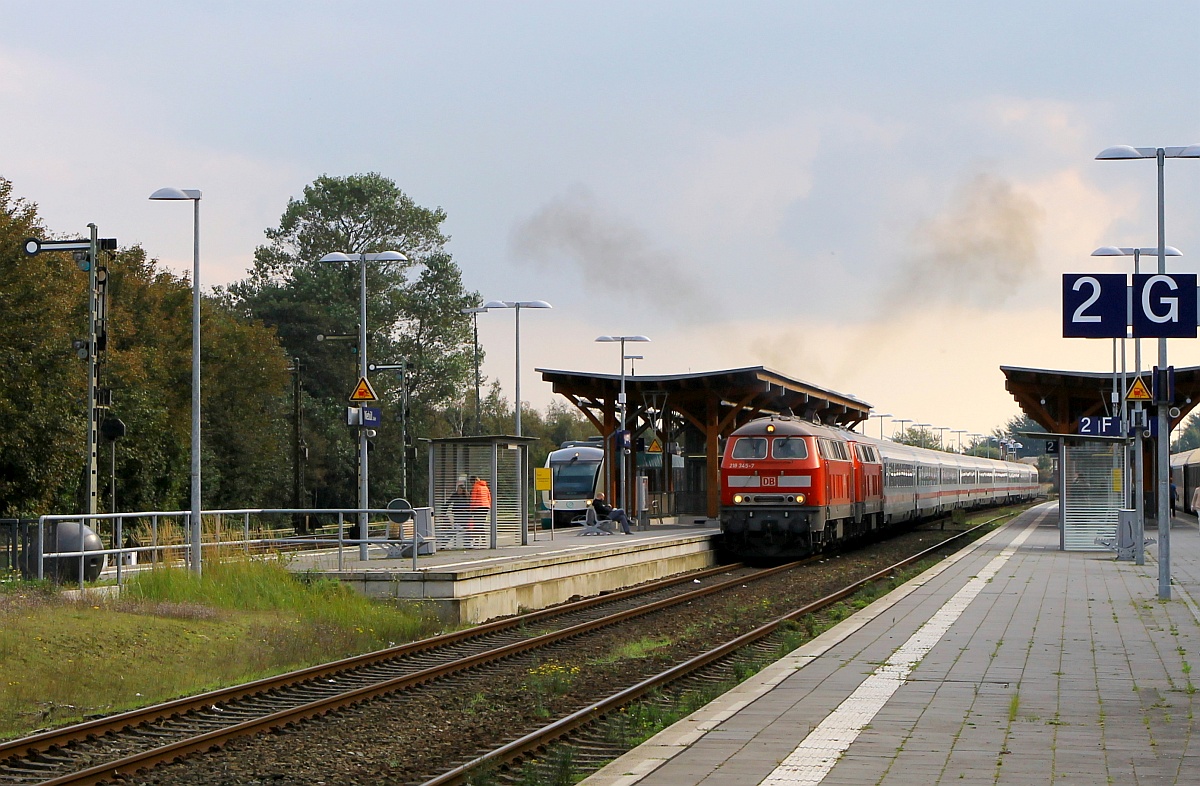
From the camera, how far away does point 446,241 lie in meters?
71.1

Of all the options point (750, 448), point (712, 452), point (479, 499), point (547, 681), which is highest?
point (750, 448)

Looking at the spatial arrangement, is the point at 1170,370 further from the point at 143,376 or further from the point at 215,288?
the point at 215,288

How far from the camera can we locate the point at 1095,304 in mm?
17312

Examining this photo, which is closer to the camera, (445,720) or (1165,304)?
(445,720)

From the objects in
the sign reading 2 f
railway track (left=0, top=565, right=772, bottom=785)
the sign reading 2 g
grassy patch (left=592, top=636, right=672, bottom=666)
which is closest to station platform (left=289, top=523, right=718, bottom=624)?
railway track (left=0, top=565, right=772, bottom=785)

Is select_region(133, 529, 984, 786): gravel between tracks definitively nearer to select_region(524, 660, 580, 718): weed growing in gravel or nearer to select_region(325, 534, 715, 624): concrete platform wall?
select_region(524, 660, 580, 718): weed growing in gravel

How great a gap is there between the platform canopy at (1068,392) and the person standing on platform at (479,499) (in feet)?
80.6

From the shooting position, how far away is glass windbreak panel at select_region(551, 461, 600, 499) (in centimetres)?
5144

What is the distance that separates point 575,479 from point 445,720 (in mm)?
40451

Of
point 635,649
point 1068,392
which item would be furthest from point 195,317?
point 1068,392

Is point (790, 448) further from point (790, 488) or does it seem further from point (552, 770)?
point (552, 770)

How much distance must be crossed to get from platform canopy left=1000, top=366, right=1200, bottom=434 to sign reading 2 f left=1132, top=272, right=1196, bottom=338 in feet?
87.9

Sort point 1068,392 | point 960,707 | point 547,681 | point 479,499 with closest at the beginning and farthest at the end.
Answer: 1. point 960,707
2. point 547,681
3. point 479,499
4. point 1068,392

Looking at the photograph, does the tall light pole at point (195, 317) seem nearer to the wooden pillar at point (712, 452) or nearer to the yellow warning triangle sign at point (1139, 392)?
the yellow warning triangle sign at point (1139, 392)
